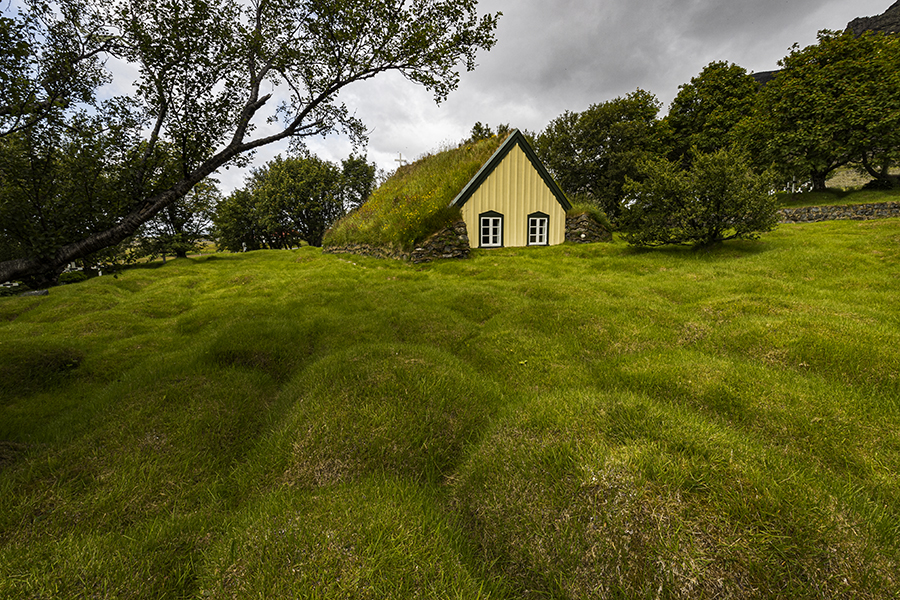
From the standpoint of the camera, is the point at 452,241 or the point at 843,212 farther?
the point at 843,212

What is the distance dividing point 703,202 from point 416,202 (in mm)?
15359

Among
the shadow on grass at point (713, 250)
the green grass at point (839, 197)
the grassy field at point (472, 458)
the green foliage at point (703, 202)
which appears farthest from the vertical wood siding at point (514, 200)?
the green grass at point (839, 197)

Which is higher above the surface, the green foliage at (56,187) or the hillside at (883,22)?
the hillside at (883,22)

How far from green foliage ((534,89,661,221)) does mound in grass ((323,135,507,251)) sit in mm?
19550

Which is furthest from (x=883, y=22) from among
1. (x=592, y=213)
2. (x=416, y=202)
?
(x=416, y=202)

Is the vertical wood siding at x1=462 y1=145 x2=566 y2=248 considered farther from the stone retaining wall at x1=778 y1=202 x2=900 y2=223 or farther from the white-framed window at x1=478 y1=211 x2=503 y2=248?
the stone retaining wall at x1=778 y1=202 x2=900 y2=223

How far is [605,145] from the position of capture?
124 feet

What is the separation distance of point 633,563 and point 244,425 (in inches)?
185

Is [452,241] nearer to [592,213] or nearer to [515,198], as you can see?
[515,198]

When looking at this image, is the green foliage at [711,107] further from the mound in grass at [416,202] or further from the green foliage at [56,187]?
the green foliage at [56,187]

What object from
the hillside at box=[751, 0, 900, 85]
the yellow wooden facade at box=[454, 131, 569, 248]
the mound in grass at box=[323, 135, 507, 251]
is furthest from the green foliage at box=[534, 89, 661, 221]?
the hillside at box=[751, 0, 900, 85]

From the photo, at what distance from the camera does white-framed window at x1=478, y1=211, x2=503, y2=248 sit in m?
20.5

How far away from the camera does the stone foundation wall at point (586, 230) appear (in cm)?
2231

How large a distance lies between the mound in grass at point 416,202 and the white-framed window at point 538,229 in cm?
531
